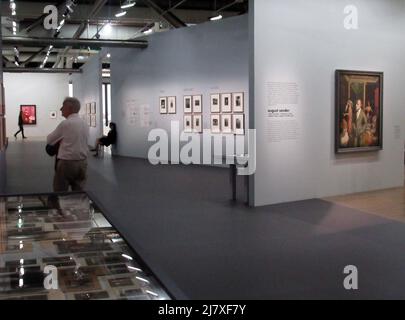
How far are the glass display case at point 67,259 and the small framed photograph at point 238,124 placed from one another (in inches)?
428

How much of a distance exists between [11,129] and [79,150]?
100ft

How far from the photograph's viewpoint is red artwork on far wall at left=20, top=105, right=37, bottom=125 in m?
34.9

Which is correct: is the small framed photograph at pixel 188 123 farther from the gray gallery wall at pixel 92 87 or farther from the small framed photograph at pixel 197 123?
the gray gallery wall at pixel 92 87

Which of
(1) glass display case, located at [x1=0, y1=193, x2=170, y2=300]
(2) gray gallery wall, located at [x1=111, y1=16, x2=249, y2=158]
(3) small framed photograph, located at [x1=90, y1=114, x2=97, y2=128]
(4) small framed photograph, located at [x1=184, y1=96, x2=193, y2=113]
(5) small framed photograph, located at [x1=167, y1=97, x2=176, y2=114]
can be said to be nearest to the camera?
(1) glass display case, located at [x1=0, y1=193, x2=170, y2=300]

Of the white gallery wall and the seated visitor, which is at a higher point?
the white gallery wall

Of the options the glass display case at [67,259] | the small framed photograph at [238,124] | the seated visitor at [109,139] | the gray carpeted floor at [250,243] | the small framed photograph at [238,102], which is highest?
the small framed photograph at [238,102]

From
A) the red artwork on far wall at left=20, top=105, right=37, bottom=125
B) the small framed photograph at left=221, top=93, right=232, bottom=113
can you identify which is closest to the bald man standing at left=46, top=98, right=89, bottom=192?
the small framed photograph at left=221, top=93, right=232, bottom=113

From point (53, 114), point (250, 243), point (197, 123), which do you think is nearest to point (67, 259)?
point (250, 243)

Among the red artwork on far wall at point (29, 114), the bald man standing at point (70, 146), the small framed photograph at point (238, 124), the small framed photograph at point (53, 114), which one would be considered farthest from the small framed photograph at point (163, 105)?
the red artwork on far wall at point (29, 114)

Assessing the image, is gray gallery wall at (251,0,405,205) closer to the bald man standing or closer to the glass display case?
the bald man standing

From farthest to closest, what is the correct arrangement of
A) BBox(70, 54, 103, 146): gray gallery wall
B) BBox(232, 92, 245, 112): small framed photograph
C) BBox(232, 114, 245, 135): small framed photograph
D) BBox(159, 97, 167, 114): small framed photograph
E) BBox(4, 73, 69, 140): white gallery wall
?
BBox(4, 73, 69, 140): white gallery wall → BBox(70, 54, 103, 146): gray gallery wall → BBox(159, 97, 167, 114): small framed photograph → BBox(232, 114, 245, 135): small framed photograph → BBox(232, 92, 245, 112): small framed photograph

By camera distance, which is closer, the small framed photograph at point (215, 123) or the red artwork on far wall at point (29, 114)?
the small framed photograph at point (215, 123)

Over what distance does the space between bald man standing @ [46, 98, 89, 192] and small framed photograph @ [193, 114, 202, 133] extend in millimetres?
10085

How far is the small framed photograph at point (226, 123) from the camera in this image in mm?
15755
